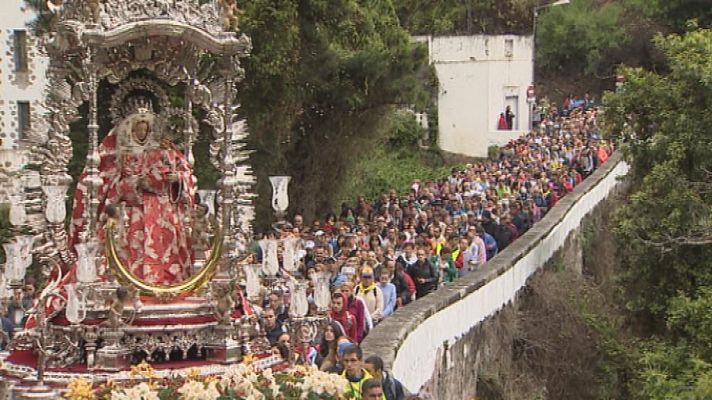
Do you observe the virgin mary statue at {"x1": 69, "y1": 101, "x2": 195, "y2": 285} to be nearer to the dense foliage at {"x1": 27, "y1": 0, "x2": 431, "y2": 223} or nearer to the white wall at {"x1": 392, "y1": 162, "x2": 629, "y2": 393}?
the white wall at {"x1": 392, "y1": 162, "x2": 629, "y2": 393}

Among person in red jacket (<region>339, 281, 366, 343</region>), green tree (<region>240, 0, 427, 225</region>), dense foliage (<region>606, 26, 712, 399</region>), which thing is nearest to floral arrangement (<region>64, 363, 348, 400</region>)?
person in red jacket (<region>339, 281, 366, 343</region>)

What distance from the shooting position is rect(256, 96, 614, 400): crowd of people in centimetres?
1122

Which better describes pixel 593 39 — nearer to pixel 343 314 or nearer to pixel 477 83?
pixel 477 83

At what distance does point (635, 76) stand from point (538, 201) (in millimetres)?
5066

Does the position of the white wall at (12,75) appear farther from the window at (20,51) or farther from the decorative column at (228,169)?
the decorative column at (228,169)

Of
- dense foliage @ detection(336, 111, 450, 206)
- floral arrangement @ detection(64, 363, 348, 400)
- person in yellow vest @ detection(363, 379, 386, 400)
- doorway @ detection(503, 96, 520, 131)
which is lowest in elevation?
floral arrangement @ detection(64, 363, 348, 400)

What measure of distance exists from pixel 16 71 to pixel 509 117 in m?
13.9

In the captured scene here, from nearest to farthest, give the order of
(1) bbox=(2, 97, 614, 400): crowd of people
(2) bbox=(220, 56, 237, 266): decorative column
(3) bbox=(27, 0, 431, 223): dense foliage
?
(1) bbox=(2, 97, 614, 400): crowd of people
(2) bbox=(220, 56, 237, 266): decorative column
(3) bbox=(27, 0, 431, 223): dense foliage

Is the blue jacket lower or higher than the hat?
lower

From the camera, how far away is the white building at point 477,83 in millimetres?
38938

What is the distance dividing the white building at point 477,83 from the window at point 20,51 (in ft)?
37.4

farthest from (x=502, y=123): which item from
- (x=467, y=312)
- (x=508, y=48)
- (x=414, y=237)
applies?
(x=467, y=312)

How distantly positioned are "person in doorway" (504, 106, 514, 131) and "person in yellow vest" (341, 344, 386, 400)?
31.2 metres

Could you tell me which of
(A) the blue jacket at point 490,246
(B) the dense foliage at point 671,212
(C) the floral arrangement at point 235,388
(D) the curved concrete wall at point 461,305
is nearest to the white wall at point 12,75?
(D) the curved concrete wall at point 461,305
